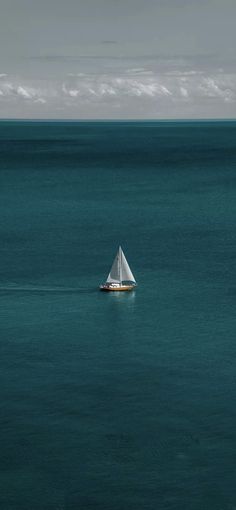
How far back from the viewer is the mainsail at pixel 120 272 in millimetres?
147625

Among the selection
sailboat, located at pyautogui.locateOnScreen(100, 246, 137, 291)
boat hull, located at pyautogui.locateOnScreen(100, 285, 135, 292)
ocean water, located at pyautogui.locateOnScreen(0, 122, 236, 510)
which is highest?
sailboat, located at pyautogui.locateOnScreen(100, 246, 137, 291)

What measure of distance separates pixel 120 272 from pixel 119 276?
0.75 metres

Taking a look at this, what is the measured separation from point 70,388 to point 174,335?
82.0 ft

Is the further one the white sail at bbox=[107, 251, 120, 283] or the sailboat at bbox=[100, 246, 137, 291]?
the white sail at bbox=[107, 251, 120, 283]

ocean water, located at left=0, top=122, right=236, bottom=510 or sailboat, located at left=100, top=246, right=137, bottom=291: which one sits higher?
sailboat, located at left=100, top=246, right=137, bottom=291

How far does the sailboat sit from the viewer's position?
147 m

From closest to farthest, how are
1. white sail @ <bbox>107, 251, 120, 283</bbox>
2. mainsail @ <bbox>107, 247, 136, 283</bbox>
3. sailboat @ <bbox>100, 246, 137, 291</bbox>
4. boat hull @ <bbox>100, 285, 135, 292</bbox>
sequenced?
1. boat hull @ <bbox>100, 285, 135, 292</bbox>
2. sailboat @ <bbox>100, 246, 137, 291</bbox>
3. mainsail @ <bbox>107, 247, 136, 283</bbox>
4. white sail @ <bbox>107, 251, 120, 283</bbox>

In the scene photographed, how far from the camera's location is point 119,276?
487 feet

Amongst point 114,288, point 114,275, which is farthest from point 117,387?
point 114,275

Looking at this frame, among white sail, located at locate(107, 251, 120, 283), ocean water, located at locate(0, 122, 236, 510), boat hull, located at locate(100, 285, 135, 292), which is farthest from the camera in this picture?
white sail, located at locate(107, 251, 120, 283)

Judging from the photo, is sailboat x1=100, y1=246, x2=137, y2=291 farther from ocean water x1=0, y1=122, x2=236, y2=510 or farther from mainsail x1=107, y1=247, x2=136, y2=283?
ocean water x1=0, y1=122, x2=236, y2=510

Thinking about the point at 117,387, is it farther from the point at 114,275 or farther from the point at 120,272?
the point at 114,275

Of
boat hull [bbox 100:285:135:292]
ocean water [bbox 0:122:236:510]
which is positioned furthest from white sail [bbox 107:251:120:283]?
ocean water [bbox 0:122:236:510]

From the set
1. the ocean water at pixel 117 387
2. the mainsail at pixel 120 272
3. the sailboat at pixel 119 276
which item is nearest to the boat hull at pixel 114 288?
the sailboat at pixel 119 276
